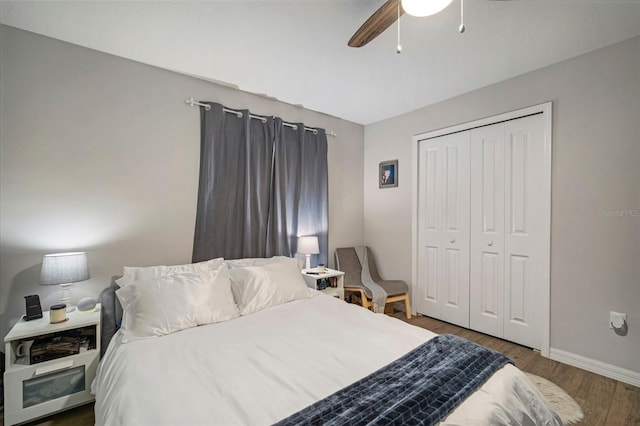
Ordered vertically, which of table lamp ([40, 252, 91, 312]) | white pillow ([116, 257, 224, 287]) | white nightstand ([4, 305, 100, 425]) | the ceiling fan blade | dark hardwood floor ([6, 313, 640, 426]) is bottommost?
dark hardwood floor ([6, 313, 640, 426])

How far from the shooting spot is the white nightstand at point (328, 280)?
289 centimetres

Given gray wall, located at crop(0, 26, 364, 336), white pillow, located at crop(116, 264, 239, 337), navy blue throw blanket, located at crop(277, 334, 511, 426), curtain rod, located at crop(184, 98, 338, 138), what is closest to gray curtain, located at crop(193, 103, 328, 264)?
curtain rod, located at crop(184, 98, 338, 138)

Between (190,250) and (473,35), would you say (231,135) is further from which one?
(473,35)

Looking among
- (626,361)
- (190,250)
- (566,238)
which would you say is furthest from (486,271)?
(190,250)

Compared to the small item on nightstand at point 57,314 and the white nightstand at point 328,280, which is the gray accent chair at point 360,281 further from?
the small item on nightstand at point 57,314

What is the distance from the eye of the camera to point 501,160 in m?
2.71

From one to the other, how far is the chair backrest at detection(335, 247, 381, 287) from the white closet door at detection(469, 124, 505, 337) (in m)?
1.19

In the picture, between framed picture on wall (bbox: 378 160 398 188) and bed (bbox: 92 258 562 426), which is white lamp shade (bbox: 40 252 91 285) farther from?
framed picture on wall (bbox: 378 160 398 188)

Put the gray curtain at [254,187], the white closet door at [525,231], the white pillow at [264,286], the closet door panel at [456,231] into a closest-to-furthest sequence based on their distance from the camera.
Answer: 1. the white pillow at [264,286]
2. the white closet door at [525,231]
3. the gray curtain at [254,187]
4. the closet door panel at [456,231]

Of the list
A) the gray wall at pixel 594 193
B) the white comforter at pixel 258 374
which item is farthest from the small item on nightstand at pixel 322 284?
the gray wall at pixel 594 193

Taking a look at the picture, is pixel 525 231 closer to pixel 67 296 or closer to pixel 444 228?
pixel 444 228

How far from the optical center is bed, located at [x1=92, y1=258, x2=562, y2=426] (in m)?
1.05

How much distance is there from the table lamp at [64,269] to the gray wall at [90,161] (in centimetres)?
27

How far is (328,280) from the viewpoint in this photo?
9.99ft
